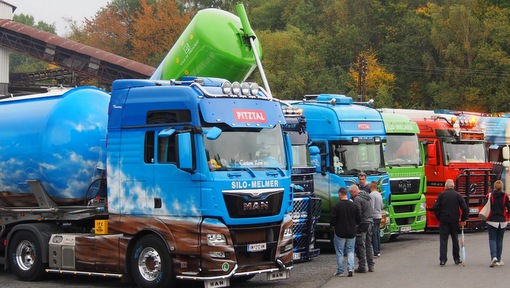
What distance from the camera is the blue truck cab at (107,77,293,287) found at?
1134 centimetres

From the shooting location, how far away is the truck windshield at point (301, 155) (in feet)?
52.9

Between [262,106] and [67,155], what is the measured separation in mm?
3917

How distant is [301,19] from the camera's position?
7756 cm

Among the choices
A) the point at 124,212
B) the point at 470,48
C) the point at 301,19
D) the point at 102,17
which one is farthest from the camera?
the point at 301,19

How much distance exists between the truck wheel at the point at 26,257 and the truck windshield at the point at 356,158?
7235mm

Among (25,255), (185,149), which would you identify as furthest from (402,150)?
(25,255)

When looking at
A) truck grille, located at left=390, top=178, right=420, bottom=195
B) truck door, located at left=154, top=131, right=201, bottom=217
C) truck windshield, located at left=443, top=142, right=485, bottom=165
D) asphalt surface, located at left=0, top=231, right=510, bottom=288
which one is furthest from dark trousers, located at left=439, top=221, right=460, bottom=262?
truck windshield, located at left=443, top=142, right=485, bottom=165

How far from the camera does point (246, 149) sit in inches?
468

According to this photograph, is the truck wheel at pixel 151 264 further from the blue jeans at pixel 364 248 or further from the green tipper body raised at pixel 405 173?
the green tipper body raised at pixel 405 173

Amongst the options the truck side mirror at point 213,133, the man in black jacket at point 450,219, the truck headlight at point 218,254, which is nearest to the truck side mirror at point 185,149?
the truck side mirror at point 213,133

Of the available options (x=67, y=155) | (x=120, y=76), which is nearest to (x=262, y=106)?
(x=67, y=155)

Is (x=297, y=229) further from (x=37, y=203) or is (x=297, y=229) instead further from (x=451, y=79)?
(x=451, y=79)

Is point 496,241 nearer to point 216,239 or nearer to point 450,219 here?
point 450,219

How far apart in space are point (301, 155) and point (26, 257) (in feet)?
20.4
